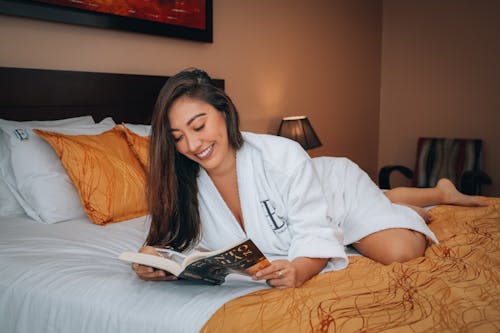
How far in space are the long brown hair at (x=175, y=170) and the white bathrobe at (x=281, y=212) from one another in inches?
2.1

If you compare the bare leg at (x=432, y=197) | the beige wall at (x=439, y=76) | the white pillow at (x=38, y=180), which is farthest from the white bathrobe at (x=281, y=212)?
the beige wall at (x=439, y=76)

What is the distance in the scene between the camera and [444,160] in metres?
4.40

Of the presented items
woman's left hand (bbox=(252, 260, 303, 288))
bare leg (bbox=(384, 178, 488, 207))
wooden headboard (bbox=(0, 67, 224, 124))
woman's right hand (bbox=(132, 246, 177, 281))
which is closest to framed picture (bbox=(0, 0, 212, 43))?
wooden headboard (bbox=(0, 67, 224, 124))

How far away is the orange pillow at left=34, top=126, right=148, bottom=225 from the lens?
6.50ft

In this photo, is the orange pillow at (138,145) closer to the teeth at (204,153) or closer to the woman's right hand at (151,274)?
the teeth at (204,153)

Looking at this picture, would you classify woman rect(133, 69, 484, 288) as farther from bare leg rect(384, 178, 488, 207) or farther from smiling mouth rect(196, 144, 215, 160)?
bare leg rect(384, 178, 488, 207)

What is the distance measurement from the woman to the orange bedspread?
3.6 inches

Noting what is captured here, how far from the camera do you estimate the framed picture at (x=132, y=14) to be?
228 centimetres

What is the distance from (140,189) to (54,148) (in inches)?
15.1

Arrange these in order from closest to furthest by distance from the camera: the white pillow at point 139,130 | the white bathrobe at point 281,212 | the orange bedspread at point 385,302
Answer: the orange bedspread at point 385,302, the white bathrobe at point 281,212, the white pillow at point 139,130

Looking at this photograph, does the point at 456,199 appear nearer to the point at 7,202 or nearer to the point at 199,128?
the point at 199,128

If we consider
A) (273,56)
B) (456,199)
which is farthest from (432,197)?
(273,56)

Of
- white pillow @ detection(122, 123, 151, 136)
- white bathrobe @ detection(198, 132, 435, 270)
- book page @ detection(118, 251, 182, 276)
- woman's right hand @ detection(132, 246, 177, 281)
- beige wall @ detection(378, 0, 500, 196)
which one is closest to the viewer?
book page @ detection(118, 251, 182, 276)

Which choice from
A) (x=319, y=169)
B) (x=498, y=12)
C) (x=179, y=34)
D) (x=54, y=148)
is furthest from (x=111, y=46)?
(x=498, y=12)
